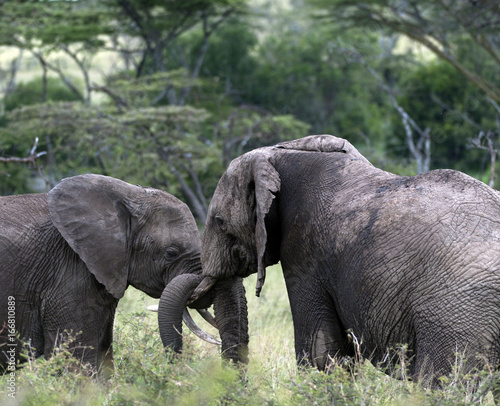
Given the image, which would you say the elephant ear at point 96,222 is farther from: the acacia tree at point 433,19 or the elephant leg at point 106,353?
the acacia tree at point 433,19

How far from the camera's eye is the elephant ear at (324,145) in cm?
451

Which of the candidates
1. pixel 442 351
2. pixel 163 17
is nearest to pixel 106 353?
pixel 442 351

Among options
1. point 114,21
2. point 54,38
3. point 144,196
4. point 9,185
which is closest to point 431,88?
point 114,21

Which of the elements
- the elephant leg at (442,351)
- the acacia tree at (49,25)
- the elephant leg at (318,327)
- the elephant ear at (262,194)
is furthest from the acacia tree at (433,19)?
the elephant leg at (442,351)

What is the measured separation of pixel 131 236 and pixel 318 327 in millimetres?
1524

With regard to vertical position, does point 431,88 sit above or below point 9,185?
above

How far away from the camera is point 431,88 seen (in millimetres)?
23609

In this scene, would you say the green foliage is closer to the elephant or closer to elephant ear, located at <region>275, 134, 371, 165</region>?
the elephant

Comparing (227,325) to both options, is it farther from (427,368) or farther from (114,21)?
(114,21)

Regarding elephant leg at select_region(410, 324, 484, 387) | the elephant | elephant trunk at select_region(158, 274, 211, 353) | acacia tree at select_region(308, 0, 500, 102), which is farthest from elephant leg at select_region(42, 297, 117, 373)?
acacia tree at select_region(308, 0, 500, 102)

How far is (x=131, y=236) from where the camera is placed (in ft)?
16.8

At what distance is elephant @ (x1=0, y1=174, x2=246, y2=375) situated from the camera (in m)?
4.76

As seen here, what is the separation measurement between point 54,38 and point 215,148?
22.3ft

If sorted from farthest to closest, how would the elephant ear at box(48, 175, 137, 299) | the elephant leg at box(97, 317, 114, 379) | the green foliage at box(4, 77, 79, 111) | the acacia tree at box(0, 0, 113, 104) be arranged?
the green foliage at box(4, 77, 79, 111) < the acacia tree at box(0, 0, 113, 104) < the elephant leg at box(97, 317, 114, 379) < the elephant ear at box(48, 175, 137, 299)
